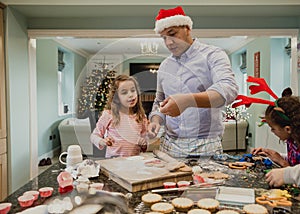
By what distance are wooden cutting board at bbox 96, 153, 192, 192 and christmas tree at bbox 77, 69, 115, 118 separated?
258 mm

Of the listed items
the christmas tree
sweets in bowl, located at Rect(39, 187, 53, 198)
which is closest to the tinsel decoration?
the christmas tree

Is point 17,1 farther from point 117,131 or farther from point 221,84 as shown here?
point 221,84

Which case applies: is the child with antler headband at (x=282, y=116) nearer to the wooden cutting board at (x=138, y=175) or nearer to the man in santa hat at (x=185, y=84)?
the man in santa hat at (x=185, y=84)

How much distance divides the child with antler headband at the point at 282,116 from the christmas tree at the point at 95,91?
51 centimetres

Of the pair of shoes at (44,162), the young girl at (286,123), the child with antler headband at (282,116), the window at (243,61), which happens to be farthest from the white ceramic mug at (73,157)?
the window at (243,61)

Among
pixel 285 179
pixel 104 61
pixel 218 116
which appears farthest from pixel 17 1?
pixel 285 179

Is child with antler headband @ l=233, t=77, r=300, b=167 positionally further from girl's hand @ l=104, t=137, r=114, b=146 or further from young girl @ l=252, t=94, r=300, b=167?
girl's hand @ l=104, t=137, r=114, b=146

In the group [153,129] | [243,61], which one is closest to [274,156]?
[153,129]

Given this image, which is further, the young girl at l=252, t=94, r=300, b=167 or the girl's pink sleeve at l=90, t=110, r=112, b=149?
the girl's pink sleeve at l=90, t=110, r=112, b=149

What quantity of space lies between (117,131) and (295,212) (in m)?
0.82

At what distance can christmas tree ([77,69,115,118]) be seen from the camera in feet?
3.57

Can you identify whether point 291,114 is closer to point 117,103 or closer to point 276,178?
point 276,178

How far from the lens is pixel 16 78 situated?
271 centimetres

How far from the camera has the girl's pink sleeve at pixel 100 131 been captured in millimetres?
1229
